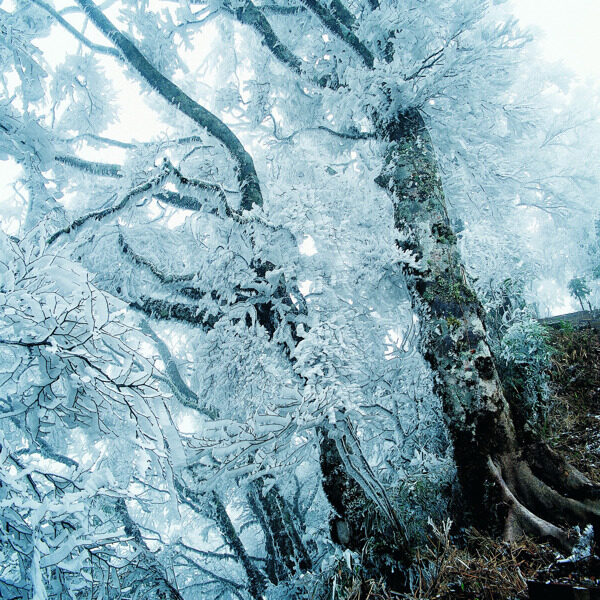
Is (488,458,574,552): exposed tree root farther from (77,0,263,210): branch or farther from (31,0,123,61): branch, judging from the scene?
(31,0,123,61): branch

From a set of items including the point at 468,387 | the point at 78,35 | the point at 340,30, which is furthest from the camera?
the point at 78,35

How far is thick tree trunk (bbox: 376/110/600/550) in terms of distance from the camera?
9.64 feet

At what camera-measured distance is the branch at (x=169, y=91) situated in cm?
520

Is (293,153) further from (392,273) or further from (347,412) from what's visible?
(347,412)

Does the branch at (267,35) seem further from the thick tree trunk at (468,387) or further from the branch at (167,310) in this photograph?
the branch at (167,310)

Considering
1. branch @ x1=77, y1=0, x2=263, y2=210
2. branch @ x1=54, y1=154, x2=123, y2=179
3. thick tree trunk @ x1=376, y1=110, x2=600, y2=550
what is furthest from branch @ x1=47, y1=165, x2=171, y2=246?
thick tree trunk @ x1=376, y1=110, x2=600, y2=550

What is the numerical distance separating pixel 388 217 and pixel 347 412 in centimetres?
349

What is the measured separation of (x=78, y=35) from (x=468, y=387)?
7.76 m

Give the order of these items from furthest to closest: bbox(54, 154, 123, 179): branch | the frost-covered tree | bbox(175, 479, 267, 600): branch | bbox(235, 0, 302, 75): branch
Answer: bbox(175, 479, 267, 600): branch, bbox(235, 0, 302, 75): branch, bbox(54, 154, 123, 179): branch, the frost-covered tree

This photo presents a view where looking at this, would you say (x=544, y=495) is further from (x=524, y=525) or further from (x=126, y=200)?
(x=126, y=200)

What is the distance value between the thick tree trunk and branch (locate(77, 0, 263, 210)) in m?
2.16

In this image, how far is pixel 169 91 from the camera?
218 inches

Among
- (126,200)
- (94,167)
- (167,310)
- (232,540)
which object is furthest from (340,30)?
(232,540)

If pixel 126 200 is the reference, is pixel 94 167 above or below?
above
